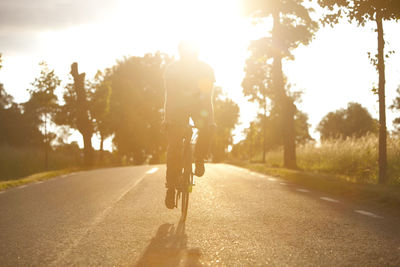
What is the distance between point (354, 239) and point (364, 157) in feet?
41.3

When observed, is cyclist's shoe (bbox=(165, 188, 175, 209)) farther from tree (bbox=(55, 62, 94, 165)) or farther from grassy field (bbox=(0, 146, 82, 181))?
tree (bbox=(55, 62, 94, 165))

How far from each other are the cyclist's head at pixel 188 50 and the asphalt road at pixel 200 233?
2154mm

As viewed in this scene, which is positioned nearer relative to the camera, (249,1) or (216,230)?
(216,230)

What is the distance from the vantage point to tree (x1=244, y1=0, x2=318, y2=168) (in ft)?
76.0

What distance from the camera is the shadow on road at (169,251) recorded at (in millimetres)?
3990

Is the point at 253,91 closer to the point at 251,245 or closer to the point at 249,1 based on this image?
the point at 249,1

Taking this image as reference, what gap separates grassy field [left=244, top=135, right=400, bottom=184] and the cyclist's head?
6849mm

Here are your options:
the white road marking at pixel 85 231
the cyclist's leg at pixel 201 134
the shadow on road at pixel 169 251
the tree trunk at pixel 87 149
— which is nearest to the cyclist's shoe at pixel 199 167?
the cyclist's leg at pixel 201 134

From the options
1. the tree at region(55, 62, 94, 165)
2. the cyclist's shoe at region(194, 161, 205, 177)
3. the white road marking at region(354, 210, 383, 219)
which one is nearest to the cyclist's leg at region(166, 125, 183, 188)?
the cyclist's shoe at region(194, 161, 205, 177)

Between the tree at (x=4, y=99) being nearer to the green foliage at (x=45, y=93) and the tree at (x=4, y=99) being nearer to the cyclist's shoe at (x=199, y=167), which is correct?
the green foliage at (x=45, y=93)

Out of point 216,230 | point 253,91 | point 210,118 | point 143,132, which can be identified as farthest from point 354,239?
point 143,132

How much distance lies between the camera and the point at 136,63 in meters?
61.8

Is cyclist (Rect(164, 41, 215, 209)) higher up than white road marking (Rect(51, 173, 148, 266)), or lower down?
higher up

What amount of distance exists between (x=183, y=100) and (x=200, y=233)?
1859 mm
